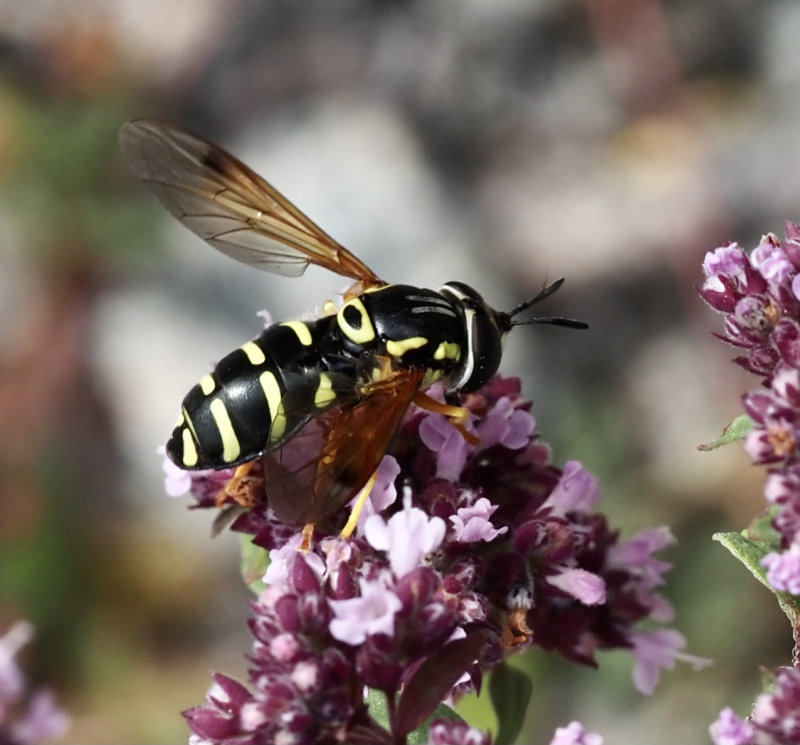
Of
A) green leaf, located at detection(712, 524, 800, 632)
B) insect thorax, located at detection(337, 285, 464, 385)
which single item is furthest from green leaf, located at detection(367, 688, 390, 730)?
green leaf, located at detection(712, 524, 800, 632)

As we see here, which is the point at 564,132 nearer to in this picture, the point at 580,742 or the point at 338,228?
the point at 338,228

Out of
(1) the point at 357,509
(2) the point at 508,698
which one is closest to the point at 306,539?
(1) the point at 357,509

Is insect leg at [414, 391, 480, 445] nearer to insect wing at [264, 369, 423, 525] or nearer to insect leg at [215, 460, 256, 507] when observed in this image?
insect wing at [264, 369, 423, 525]

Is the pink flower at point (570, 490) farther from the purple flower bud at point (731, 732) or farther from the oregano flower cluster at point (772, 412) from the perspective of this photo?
the purple flower bud at point (731, 732)

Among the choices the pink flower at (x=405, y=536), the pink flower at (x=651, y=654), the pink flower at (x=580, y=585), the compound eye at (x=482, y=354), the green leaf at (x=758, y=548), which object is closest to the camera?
the pink flower at (x=405, y=536)

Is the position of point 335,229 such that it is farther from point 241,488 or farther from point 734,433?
point 734,433

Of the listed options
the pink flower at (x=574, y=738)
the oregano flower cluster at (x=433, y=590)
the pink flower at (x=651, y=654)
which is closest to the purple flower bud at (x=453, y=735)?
the oregano flower cluster at (x=433, y=590)
